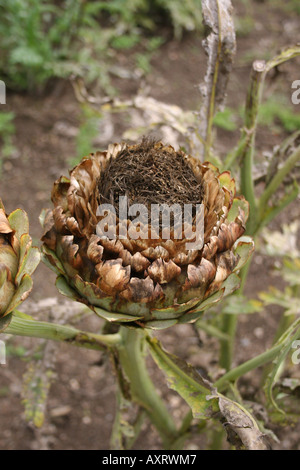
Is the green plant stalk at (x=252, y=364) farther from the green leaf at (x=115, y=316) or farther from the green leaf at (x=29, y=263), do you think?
the green leaf at (x=29, y=263)

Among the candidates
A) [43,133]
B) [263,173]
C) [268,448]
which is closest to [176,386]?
[268,448]

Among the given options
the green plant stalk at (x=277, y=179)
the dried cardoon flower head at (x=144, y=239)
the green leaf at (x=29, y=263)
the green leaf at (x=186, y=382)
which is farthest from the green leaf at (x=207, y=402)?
the green plant stalk at (x=277, y=179)

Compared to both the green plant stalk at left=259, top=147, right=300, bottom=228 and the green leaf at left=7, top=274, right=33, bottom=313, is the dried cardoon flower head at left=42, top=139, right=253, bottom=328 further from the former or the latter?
the green plant stalk at left=259, top=147, right=300, bottom=228

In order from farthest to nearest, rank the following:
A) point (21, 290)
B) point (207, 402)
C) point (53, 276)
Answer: point (53, 276), point (207, 402), point (21, 290)

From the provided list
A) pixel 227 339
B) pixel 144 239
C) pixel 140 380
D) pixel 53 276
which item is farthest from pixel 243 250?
pixel 53 276

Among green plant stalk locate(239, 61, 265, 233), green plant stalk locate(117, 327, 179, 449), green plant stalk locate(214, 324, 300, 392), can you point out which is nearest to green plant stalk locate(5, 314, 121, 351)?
green plant stalk locate(117, 327, 179, 449)

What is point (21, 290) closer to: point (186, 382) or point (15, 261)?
point (15, 261)
